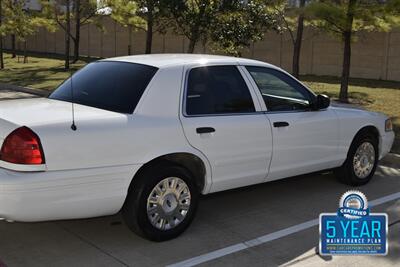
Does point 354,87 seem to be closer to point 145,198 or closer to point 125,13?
point 125,13

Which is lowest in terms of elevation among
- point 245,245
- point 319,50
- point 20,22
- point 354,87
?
point 245,245

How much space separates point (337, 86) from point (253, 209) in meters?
13.6

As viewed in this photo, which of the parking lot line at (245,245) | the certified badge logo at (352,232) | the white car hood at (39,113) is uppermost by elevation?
the white car hood at (39,113)

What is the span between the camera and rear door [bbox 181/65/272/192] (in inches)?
187

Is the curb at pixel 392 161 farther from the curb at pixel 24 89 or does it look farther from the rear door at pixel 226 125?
the curb at pixel 24 89

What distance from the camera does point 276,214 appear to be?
5.46 metres

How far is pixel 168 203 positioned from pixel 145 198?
27cm

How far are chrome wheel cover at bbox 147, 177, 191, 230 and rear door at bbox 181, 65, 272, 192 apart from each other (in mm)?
357

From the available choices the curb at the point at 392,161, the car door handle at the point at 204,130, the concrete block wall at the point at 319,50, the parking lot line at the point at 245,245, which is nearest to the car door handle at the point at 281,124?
the car door handle at the point at 204,130

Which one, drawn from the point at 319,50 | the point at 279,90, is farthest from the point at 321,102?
the point at 319,50

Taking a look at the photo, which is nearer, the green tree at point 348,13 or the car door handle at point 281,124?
the car door handle at point 281,124

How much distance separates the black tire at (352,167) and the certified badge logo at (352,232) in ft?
5.94

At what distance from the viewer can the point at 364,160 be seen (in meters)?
6.50

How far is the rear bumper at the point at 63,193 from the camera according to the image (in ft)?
12.6
